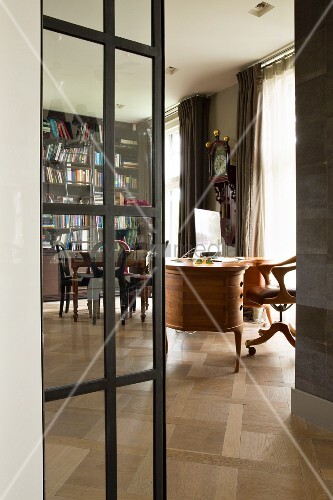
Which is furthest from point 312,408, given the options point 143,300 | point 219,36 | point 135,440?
point 219,36

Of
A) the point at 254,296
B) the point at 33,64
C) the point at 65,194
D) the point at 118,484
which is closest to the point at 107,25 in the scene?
the point at 33,64

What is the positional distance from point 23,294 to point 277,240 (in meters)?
4.63

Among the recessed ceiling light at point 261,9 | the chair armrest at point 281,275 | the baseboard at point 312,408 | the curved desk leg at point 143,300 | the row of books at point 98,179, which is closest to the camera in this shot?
the row of books at point 98,179

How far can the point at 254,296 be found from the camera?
12.9 feet

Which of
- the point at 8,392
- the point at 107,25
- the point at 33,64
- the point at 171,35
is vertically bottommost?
the point at 8,392

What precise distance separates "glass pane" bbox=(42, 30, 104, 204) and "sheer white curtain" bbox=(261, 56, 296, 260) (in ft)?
13.4

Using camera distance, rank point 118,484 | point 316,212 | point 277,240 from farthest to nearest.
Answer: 1. point 277,240
2. point 316,212
3. point 118,484

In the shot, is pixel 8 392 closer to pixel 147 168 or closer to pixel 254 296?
pixel 147 168

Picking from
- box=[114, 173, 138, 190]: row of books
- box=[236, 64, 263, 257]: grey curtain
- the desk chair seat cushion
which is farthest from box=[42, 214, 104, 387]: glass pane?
box=[236, 64, 263, 257]: grey curtain

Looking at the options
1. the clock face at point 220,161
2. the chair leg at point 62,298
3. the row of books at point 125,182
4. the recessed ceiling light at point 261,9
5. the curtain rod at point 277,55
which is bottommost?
the chair leg at point 62,298

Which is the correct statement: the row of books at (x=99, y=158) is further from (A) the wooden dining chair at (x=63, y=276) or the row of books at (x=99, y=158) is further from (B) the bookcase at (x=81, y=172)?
(A) the wooden dining chair at (x=63, y=276)

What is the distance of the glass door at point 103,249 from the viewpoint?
1192 millimetres

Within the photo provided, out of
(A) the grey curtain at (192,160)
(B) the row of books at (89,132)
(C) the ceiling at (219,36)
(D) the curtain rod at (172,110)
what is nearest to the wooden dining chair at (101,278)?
(B) the row of books at (89,132)

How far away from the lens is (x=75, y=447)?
3.99 feet
